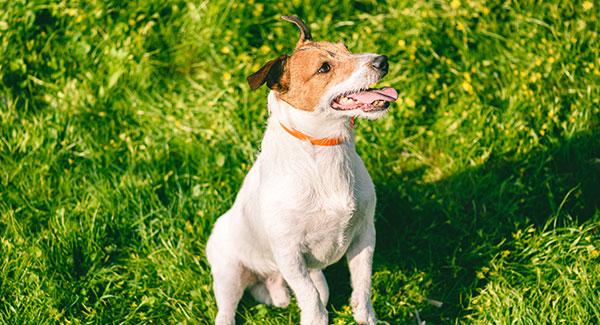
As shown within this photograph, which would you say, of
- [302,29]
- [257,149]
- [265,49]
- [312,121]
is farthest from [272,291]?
[265,49]

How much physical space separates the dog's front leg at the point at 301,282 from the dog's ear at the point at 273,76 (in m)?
0.87

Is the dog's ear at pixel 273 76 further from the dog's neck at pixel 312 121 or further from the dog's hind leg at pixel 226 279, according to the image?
the dog's hind leg at pixel 226 279

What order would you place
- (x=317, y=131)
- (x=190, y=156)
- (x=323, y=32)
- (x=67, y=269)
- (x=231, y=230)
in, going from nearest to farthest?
1. (x=317, y=131)
2. (x=231, y=230)
3. (x=67, y=269)
4. (x=190, y=156)
5. (x=323, y=32)

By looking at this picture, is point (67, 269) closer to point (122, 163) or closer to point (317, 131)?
point (122, 163)

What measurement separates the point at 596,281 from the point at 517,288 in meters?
0.47

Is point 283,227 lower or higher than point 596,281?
higher

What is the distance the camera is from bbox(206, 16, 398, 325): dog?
12.1 feet

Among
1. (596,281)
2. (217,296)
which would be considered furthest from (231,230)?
(596,281)

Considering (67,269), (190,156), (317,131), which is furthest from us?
(190,156)

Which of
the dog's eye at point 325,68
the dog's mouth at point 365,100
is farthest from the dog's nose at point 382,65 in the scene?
the dog's eye at point 325,68

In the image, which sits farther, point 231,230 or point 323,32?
point 323,32

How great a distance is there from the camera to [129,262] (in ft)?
16.4

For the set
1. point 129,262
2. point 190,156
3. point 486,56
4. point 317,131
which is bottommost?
point 129,262

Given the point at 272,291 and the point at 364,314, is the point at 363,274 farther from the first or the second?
the point at 272,291
